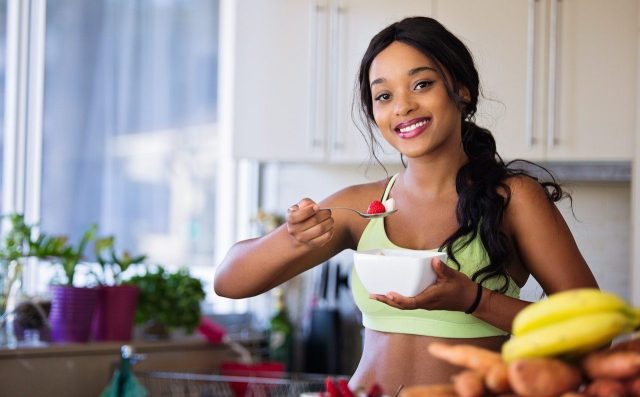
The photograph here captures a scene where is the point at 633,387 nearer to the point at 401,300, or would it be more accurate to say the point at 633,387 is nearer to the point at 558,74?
the point at 401,300

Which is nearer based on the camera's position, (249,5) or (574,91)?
(574,91)

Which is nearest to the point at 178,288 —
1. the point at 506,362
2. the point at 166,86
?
the point at 166,86

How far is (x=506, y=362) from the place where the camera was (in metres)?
0.99

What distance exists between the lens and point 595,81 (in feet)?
8.91

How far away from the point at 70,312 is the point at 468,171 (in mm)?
1541

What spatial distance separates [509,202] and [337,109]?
1.58 metres

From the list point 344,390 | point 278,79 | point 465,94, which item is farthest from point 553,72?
point 344,390

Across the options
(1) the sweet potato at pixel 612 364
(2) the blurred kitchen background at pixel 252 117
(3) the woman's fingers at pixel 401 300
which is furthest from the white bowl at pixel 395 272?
(2) the blurred kitchen background at pixel 252 117

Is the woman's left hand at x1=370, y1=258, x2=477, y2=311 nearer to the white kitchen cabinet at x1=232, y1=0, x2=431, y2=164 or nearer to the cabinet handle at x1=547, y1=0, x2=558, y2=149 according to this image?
the cabinet handle at x1=547, y1=0, x2=558, y2=149

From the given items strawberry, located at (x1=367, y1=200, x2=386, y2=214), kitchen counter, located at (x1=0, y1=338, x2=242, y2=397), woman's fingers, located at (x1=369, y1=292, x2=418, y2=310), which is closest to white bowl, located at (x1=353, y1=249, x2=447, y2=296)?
woman's fingers, located at (x1=369, y1=292, x2=418, y2=310)

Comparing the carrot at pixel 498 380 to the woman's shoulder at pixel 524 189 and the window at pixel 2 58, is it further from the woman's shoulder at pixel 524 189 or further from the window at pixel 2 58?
the window at pixel 2 58

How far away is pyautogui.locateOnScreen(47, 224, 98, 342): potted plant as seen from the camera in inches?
109

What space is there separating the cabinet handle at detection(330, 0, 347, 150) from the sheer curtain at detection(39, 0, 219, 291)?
641 millimetres

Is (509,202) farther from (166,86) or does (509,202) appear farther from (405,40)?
(166,86)
